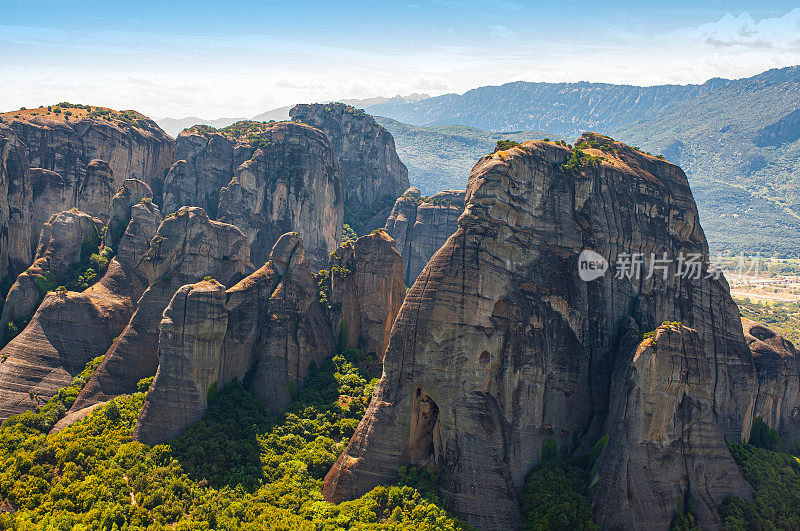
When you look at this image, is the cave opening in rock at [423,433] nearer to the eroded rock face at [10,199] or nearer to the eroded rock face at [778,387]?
the eroded rock face at [778,387]

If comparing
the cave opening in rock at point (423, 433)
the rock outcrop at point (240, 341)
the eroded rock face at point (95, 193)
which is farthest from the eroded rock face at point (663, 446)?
the eroded rock face at point (95, 193)

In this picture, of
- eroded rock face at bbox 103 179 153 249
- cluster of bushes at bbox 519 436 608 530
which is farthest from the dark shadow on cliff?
eroded rock face at bbox 103 179 153 249

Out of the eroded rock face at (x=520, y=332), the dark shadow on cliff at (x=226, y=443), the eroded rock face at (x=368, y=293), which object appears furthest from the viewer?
the eroded rock face at (x=368, y=293)

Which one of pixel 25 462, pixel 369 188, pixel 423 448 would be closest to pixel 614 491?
pixel 423 448

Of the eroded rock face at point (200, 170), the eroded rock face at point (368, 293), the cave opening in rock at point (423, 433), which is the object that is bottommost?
the cave opening in rock at point (423, 433)

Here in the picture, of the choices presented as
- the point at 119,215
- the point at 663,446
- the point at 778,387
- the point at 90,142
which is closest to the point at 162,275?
the point at 119,215

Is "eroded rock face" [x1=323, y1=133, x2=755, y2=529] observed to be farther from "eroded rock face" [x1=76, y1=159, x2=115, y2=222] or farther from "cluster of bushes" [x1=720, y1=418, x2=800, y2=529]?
"eroded rock face" [x1=76, y1=159, x2=115, y2=222]
